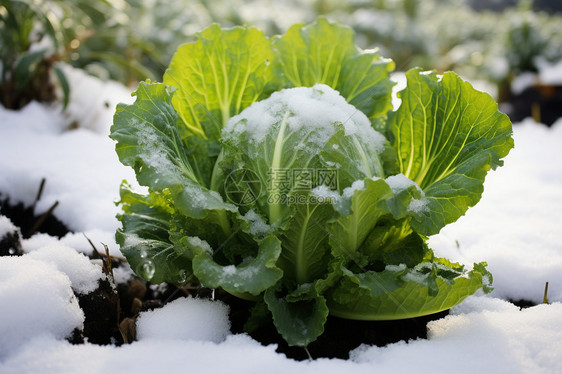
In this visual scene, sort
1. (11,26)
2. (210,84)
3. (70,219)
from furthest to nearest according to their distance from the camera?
(11,26) → (70,219) → (210,84)

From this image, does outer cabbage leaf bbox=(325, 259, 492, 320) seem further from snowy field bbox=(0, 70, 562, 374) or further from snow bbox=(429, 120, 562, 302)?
snow bbox=(429, 120, 562, 302)

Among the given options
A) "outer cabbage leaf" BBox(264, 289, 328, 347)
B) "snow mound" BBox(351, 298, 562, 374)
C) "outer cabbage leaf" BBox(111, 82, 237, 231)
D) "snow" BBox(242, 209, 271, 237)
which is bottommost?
"snow mound" BBox(351, 298, 562, 374)

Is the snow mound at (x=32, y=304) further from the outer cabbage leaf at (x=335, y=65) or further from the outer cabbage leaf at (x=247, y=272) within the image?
the outer cabbage leaf at (x=335, y=65)

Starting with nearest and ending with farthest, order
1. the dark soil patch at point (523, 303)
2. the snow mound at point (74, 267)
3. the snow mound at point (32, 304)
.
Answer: the snow mound at point (32, 304) → the snow mound at point (74, 267) → the dark soil patch at point (523, 303)

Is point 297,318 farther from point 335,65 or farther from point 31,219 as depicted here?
point 31,219


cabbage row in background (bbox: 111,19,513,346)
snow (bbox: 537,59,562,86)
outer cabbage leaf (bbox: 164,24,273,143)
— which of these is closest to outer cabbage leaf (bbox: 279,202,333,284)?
cabbage row in background (bbox: 111,19,513,346)

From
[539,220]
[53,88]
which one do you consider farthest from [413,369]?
[53,88]

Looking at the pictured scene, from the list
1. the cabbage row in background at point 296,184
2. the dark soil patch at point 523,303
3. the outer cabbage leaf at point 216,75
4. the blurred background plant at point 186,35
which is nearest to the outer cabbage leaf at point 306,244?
the cabbage row in background at point 296,184

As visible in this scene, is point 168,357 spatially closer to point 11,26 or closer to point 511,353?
point 511,353
